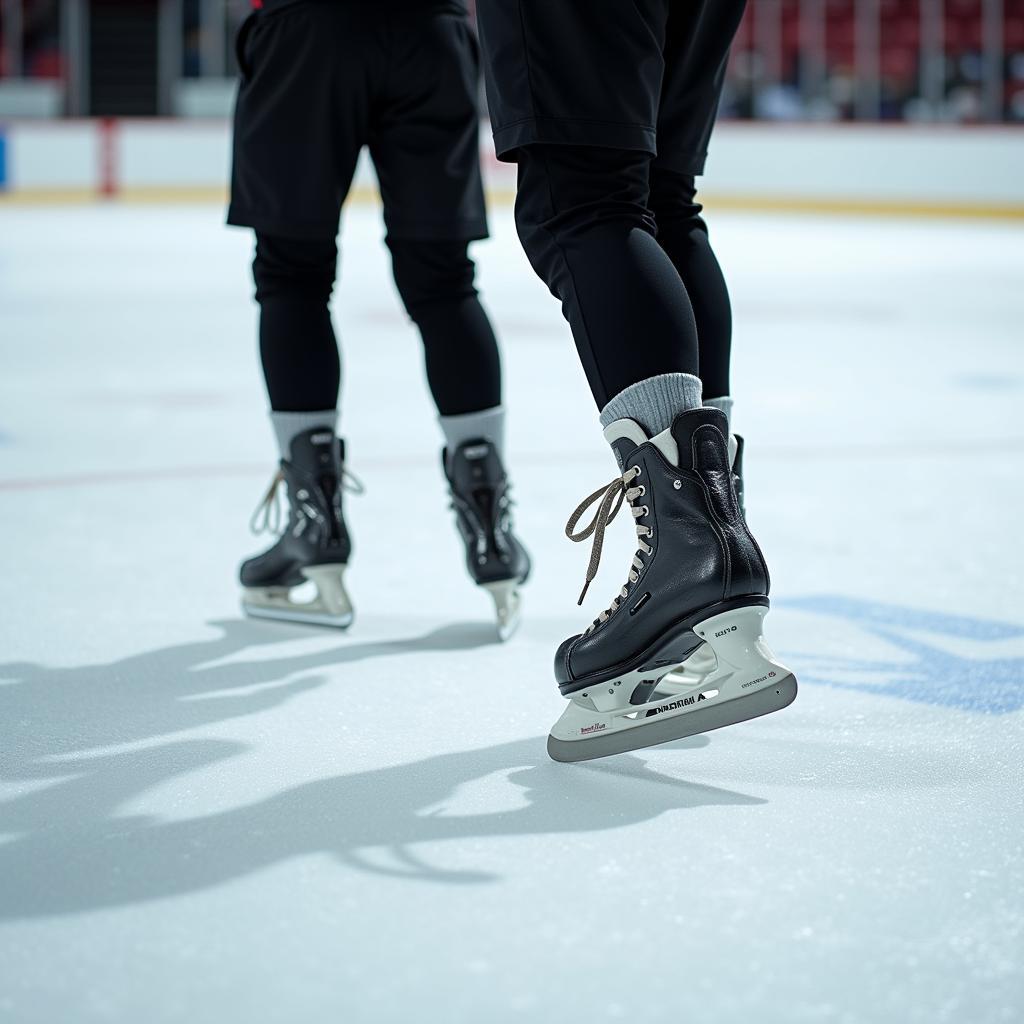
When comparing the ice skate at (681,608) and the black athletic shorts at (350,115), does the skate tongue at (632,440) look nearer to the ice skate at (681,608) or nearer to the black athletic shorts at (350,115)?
the ice skate at (681,608)

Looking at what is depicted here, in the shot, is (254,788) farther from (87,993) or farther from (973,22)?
(973,22)

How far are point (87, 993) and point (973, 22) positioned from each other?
41.5 feet

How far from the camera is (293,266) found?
154 centimetres

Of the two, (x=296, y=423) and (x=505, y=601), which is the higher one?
(x=296, y=423)

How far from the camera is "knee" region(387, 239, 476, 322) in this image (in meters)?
1.53

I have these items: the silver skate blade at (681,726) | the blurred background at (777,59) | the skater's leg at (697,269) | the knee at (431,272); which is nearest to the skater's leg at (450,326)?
the knee at (431,272)

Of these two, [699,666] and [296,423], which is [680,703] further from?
[296,423]

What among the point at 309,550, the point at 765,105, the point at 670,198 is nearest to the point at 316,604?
the point at 309,550

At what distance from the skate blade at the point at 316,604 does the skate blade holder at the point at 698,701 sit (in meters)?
0.45

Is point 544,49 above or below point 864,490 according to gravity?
above

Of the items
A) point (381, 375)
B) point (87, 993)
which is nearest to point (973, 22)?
point (381, 375)

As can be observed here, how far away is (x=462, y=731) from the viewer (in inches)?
45.0

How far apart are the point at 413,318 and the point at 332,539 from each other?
23cm

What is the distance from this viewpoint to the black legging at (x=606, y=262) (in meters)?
1.05
